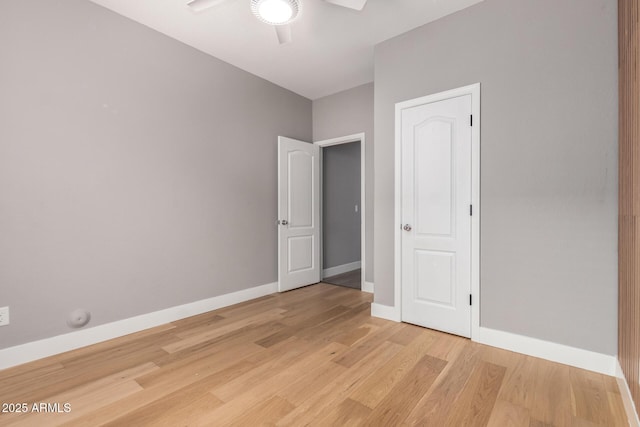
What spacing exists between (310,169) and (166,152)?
2.00 m

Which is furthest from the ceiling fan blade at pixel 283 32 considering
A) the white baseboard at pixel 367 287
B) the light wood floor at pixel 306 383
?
the white baseboard at pixel 367 287

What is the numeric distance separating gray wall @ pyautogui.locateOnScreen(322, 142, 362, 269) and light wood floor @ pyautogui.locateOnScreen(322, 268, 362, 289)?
21cm

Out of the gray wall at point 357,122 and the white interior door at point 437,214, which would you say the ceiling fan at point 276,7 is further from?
the gray wall at point 357,122

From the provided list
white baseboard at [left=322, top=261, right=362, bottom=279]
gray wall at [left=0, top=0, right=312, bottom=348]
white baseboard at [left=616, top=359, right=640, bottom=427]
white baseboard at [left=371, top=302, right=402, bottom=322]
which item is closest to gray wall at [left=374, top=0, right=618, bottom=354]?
white baseboard at [left=616, top=359, right=640, bottom=427]

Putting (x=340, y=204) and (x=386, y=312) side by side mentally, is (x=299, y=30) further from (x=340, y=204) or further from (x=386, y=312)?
(x=340, y=204)

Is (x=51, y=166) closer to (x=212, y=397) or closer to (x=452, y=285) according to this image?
(x=212, y=397)

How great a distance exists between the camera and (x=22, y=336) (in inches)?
83.7

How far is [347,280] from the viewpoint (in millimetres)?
4664

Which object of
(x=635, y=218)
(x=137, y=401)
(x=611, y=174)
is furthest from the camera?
(x=611, y=174)

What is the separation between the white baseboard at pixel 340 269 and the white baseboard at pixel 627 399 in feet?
11.5

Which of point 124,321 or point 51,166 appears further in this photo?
point 124,321

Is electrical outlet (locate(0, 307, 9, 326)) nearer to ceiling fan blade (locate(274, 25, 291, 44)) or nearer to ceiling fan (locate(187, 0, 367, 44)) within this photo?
ceiling fan (locate(187, 0, 367, 44))

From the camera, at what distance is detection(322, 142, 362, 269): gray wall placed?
16.4ft

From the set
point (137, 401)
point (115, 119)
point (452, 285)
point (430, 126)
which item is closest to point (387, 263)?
point (452, 285)
